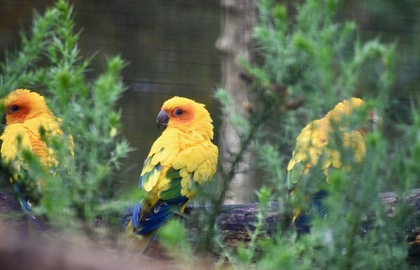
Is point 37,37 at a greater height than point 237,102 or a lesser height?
greater

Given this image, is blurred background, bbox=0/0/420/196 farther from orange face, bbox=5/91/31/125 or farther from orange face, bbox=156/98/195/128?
orange face, bbox=5/91/31/125

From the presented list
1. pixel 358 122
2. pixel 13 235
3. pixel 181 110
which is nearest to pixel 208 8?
pixel 181 110

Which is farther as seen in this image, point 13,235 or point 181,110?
point 181,110

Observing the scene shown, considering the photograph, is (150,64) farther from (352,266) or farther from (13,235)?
(13,235)

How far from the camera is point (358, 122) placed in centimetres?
94

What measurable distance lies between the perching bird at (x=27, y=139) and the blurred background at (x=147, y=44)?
1.27 m

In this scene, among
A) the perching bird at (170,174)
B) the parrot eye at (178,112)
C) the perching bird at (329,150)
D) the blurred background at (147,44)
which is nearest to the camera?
the perching bird at (329,150)

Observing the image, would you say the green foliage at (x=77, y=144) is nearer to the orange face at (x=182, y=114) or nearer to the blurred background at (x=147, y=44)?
the orange face at (x=182, y=114)

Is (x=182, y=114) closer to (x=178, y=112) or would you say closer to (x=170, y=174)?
(x=178, y=112)

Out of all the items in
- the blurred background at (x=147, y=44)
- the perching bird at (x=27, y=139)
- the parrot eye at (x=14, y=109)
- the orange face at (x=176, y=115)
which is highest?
the perching bird at (x=27, y=139)

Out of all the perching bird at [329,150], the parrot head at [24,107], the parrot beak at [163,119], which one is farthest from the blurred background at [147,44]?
the perching bird at [329,150]

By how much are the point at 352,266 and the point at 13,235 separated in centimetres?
59

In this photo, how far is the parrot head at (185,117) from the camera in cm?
215

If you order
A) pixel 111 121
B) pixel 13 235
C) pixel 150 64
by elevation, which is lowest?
pixel 150 64
